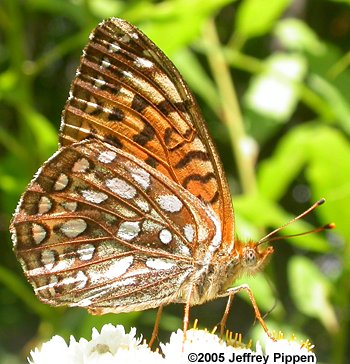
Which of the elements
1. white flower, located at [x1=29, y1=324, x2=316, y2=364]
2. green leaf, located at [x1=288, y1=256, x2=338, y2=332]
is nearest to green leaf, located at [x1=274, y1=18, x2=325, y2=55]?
green leaf, located at [x1=288, y1=256, x2=338, y2=332]

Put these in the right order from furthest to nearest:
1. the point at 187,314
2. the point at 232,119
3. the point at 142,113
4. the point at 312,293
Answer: the point at 232,119
the point at 312,293
the point at 142,113
the point at 187,314

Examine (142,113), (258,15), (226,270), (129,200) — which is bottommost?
(226,270)

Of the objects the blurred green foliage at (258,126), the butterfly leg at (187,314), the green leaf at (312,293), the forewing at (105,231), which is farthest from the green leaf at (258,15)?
the butterfly leg at (187,314)

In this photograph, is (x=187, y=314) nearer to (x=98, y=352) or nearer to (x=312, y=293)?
(x=98, y=352)

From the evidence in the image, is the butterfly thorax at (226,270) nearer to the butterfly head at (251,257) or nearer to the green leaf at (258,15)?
the butterfly head at (251,257)

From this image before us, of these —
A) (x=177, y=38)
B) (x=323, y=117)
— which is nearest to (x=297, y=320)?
(x=323, y=117)

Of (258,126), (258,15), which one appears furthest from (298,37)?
(258,126)
